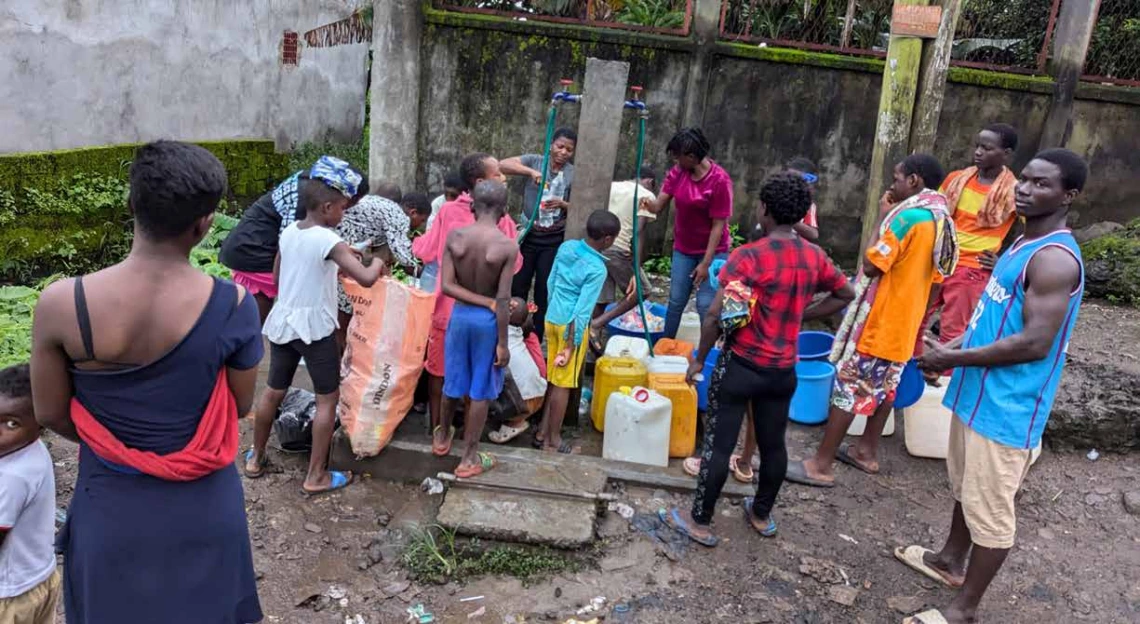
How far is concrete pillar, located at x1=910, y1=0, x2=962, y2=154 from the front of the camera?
588 cm

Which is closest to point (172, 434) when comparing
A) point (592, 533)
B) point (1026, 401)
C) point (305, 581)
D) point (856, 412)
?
point (305, 581)

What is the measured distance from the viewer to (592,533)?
12.7ft

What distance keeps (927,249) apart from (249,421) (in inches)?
167

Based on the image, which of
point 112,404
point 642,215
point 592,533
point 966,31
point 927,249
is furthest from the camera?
point 966,31

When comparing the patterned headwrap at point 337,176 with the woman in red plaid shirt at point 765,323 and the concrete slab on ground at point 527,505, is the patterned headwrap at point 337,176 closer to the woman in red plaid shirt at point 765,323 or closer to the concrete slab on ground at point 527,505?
the concrete slab on ground at point 527,505

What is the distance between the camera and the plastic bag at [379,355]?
13.8ft

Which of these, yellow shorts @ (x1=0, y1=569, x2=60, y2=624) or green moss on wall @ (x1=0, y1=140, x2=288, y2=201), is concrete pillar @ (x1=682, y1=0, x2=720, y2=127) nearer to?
green moss on wall @ (x1=0, y1=140, x2=288, y2=201)

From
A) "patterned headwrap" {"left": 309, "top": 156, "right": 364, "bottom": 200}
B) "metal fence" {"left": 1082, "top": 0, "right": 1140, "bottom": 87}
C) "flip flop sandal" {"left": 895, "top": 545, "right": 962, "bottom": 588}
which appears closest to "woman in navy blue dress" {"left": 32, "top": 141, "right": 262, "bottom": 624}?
"patterned headwrap" {"left": 309, "top": 156, "right": 364, "bottom": 200}

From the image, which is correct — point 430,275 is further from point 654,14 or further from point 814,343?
point 654,14

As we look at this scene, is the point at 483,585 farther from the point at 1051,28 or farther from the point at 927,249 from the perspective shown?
the point at 1051,28

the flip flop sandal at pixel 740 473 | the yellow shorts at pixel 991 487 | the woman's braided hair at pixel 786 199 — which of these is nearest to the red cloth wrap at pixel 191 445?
the woman's braided hair at pixel 786 199

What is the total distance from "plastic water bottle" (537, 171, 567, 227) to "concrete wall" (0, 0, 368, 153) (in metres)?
5.47

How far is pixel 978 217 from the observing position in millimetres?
5234

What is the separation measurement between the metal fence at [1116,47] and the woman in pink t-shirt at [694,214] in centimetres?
527
